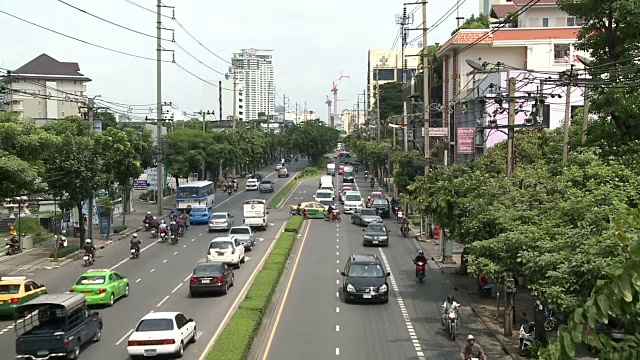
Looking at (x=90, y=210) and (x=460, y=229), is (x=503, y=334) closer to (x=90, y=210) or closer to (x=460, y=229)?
(x=460, y=229)

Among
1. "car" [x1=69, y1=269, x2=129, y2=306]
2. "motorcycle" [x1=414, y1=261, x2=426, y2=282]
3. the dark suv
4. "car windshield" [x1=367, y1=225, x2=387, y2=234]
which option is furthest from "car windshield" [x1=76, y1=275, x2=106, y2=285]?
"car windshield" [x1=367, y1=225, x2=387, y2=234]

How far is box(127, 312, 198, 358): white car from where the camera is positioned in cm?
1878

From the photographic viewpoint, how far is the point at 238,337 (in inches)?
772

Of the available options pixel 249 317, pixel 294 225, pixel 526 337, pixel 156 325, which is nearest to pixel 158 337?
pixel 156 325

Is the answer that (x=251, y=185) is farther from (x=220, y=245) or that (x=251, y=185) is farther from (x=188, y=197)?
(x=220, y=245)

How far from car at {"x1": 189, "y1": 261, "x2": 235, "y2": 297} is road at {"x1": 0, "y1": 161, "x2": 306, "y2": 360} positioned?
0.36m

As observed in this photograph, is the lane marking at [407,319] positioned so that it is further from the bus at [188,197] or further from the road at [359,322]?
the bus at [188,197]

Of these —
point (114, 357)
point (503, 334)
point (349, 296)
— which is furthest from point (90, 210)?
point (503, 334)

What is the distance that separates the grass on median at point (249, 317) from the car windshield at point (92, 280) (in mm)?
5497

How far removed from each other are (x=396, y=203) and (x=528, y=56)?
16.8 meters

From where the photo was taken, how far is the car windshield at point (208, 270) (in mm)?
28188

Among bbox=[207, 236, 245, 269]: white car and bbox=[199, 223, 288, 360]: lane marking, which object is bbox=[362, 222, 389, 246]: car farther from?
bbox=[207, 236, 245, 269]: white car

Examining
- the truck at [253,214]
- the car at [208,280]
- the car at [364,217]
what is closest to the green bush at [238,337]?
the car at [208,280]

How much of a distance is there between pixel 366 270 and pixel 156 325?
10866 millimetres
